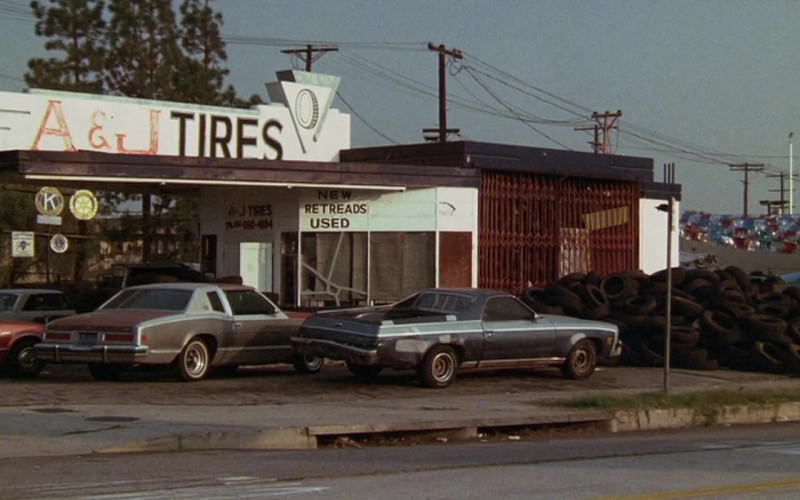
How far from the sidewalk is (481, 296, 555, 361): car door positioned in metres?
0.88

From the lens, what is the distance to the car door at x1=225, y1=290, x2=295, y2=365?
18484 mm

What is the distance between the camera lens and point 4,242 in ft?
183

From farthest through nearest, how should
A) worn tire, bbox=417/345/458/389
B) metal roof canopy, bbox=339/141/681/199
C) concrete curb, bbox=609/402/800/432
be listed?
metal roof canopy, bbox=339/141/681/199 < worn tire, bbox=417/345/458/389 < concrete curb, bbox=609/402/800/432

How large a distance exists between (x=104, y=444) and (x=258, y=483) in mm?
2802

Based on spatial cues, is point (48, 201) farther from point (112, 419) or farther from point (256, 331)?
point (112, 419)

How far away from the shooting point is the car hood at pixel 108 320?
55.7 feet

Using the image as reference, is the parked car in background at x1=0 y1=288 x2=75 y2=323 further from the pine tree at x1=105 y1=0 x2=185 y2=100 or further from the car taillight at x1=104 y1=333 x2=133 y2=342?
the pine tree at x1=105 y1=0 x2=185 y2=100

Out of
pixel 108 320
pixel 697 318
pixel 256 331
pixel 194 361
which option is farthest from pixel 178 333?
pixel 697 318

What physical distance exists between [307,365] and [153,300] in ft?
10.1

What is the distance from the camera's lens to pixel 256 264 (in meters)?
27.7

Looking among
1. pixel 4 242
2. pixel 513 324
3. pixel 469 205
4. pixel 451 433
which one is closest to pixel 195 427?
pixel 451 433

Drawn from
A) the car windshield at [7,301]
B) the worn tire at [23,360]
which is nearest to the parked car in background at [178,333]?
the worn tire at [23,360]

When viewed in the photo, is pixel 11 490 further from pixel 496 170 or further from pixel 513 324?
pixel 496 170

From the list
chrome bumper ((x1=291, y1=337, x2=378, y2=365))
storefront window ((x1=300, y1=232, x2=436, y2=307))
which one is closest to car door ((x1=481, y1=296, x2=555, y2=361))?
chrome bumper ((x1=291, y1=337, x2=378, y2=365))
